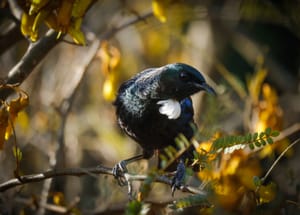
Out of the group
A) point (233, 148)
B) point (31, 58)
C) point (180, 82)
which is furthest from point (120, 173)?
point (233, 148)

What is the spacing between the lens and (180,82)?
9.68ft

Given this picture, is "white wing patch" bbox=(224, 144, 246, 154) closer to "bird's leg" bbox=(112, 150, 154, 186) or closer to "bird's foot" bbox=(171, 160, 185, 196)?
"bird's foot" bbox=(171, 160, 185, 196)

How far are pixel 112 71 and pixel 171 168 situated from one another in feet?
2.00

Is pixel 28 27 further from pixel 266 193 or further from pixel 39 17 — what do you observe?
pixel 266 193

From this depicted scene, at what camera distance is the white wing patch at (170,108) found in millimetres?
3020

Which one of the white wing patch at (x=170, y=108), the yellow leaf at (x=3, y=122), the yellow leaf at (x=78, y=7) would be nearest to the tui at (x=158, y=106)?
the white wing patch at (x=170, y=108)

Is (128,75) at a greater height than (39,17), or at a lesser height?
lesser

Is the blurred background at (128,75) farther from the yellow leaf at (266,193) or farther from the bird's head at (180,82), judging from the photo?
the yellow leaf at (266,193)

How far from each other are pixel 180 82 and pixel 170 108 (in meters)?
0.15

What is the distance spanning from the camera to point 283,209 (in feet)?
7.81

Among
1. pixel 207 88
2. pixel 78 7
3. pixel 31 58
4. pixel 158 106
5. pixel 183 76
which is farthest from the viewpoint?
pixel 158 106

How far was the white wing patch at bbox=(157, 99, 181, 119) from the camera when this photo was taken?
3.02 metres

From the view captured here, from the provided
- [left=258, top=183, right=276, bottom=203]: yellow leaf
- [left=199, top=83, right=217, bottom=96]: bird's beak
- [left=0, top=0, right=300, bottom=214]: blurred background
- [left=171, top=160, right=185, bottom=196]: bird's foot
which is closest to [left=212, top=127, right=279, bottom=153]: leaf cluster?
[left=258, top=183, right=276, bottom=203]: yellow leaf

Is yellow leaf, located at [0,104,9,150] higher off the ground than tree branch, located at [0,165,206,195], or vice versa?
yellow leaf, located at [0,104,9,150]
